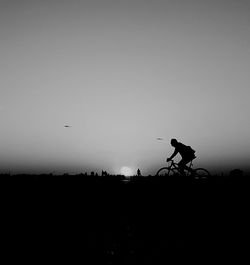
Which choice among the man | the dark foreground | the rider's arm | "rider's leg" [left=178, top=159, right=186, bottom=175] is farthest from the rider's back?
the dark foreground

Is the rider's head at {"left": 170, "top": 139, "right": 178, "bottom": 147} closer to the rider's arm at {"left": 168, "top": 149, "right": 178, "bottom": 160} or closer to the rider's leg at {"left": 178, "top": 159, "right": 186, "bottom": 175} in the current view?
the rider's arm at {"left": 168, "top": 149, "right": 178, "bottom": 160}

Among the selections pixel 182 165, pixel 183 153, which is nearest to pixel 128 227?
pixel 183 153

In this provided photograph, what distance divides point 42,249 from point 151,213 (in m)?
4.21

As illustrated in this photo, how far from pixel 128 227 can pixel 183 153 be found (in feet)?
32.4

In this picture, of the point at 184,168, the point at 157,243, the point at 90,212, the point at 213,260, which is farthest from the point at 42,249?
the point at 184,168

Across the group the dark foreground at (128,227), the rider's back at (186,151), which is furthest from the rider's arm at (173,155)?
the dark foreground at (128,227)

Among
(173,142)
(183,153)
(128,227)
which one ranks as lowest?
(128,227)

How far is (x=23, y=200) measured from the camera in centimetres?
1243

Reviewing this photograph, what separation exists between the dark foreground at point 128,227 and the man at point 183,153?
3.64 metres

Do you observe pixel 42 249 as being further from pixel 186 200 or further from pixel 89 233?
pixel 186 200

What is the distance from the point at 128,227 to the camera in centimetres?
784

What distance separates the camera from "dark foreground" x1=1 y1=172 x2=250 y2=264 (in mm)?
5660

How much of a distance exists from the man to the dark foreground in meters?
3.64

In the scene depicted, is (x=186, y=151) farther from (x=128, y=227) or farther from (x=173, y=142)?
(x=128, y=227)
